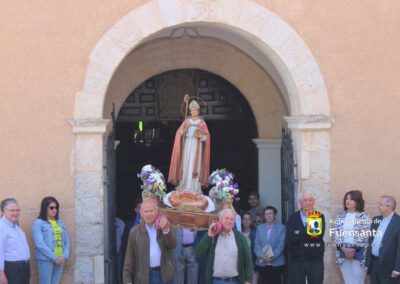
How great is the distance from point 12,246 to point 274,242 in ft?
9.90

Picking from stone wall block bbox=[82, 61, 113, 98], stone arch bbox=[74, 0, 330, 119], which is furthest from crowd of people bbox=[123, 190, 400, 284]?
stone wall block bbox=[82, 61, 113, 98]

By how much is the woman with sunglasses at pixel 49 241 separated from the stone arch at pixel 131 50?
0.26 meters

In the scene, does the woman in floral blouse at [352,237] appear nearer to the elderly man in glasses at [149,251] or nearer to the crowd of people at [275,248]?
the crowd of people at [275,248]

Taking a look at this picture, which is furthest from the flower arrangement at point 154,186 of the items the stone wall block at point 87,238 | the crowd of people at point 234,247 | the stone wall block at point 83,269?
the stone wall block at point 83,269

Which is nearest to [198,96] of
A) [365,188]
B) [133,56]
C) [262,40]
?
[133,56]

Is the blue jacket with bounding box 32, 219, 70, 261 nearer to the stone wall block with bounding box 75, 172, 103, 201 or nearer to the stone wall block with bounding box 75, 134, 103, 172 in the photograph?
the stone wall block with bounding box 75, 172, 103, 201

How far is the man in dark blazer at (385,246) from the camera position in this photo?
832 cm

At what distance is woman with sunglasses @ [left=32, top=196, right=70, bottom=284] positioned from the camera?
27.5 ft

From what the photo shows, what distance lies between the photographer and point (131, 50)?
898cm

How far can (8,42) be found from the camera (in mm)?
8617

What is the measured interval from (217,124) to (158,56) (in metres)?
1.41

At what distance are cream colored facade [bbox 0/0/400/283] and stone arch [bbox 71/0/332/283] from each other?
0.04 feet

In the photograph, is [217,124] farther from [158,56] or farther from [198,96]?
[158,56]

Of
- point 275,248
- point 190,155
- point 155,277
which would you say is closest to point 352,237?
point 275,248
